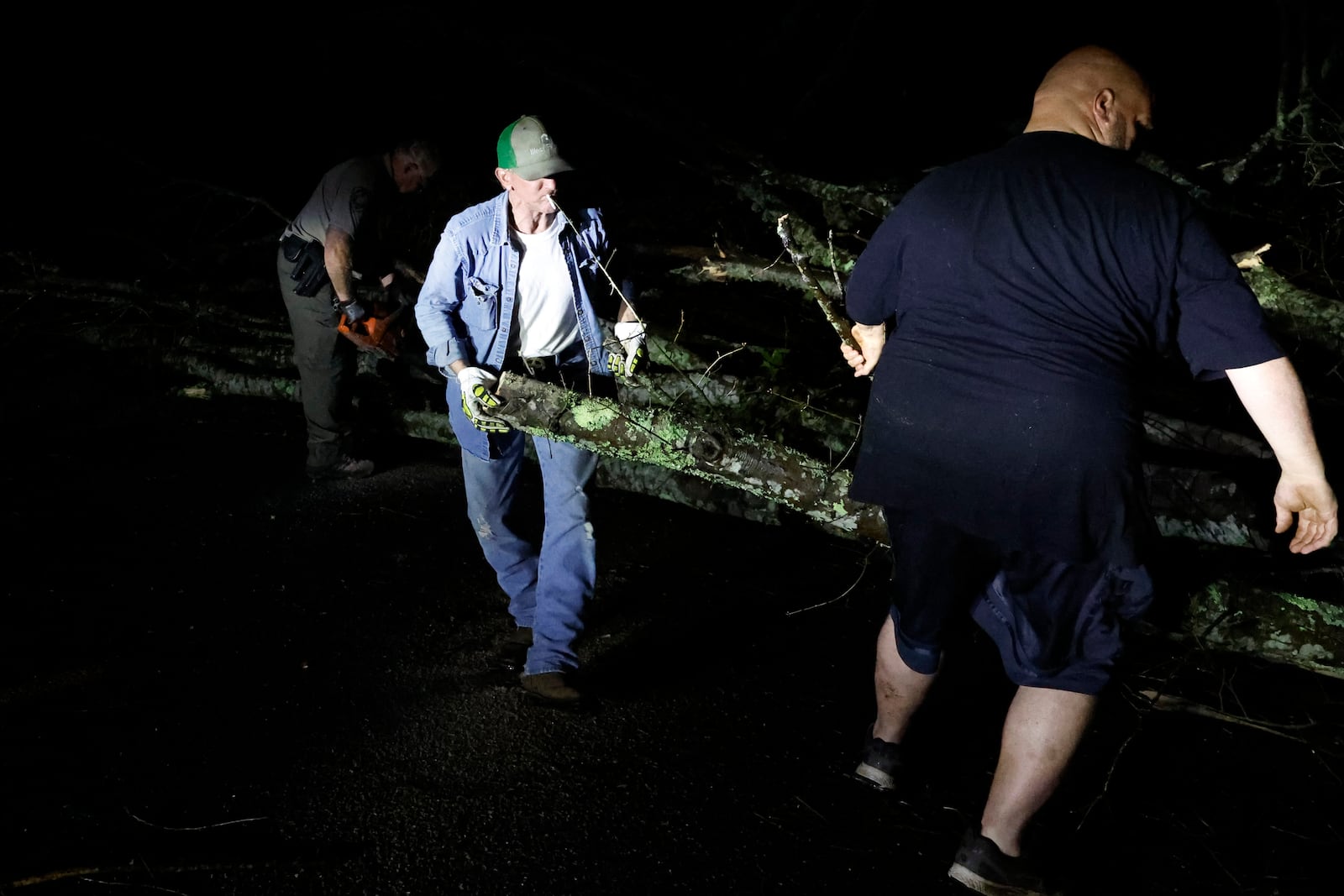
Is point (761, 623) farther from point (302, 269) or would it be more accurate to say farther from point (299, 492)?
point (302, 269)

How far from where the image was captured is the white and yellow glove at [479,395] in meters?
3.29

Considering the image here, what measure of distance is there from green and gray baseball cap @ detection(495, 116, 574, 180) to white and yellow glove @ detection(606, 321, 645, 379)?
69 centimetres

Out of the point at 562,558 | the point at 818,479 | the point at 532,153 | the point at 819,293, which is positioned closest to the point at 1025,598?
the point at 818,479

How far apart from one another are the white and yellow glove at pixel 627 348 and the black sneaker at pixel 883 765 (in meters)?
1.71

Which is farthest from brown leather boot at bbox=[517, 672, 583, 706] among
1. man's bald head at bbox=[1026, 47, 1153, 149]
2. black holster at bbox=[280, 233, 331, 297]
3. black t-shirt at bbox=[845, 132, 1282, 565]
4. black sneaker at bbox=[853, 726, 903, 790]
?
black holster at bbox=[280, 233, 331, 297]

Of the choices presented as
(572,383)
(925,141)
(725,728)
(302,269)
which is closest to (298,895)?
(725,728)

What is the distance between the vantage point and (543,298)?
3514 millimetres

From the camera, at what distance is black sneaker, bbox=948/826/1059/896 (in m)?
2.53

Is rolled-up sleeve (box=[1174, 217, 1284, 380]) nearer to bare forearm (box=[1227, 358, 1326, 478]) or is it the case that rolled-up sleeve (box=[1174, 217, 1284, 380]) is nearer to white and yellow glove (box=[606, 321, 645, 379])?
bare forearm (box=[1227, 358, 1326, 478])

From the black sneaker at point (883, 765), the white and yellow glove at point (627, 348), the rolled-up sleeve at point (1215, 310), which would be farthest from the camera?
the white and yellow glove at point (627, 348)

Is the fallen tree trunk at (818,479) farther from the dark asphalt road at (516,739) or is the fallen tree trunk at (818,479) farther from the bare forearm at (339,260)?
the bare forearm at (339,260)

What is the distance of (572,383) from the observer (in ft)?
12.2

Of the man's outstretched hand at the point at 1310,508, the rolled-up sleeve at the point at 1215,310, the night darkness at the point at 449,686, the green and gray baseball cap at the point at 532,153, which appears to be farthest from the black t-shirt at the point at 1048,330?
the green and gray baseball cap at the point at 532,153

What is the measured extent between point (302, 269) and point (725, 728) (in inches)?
158
